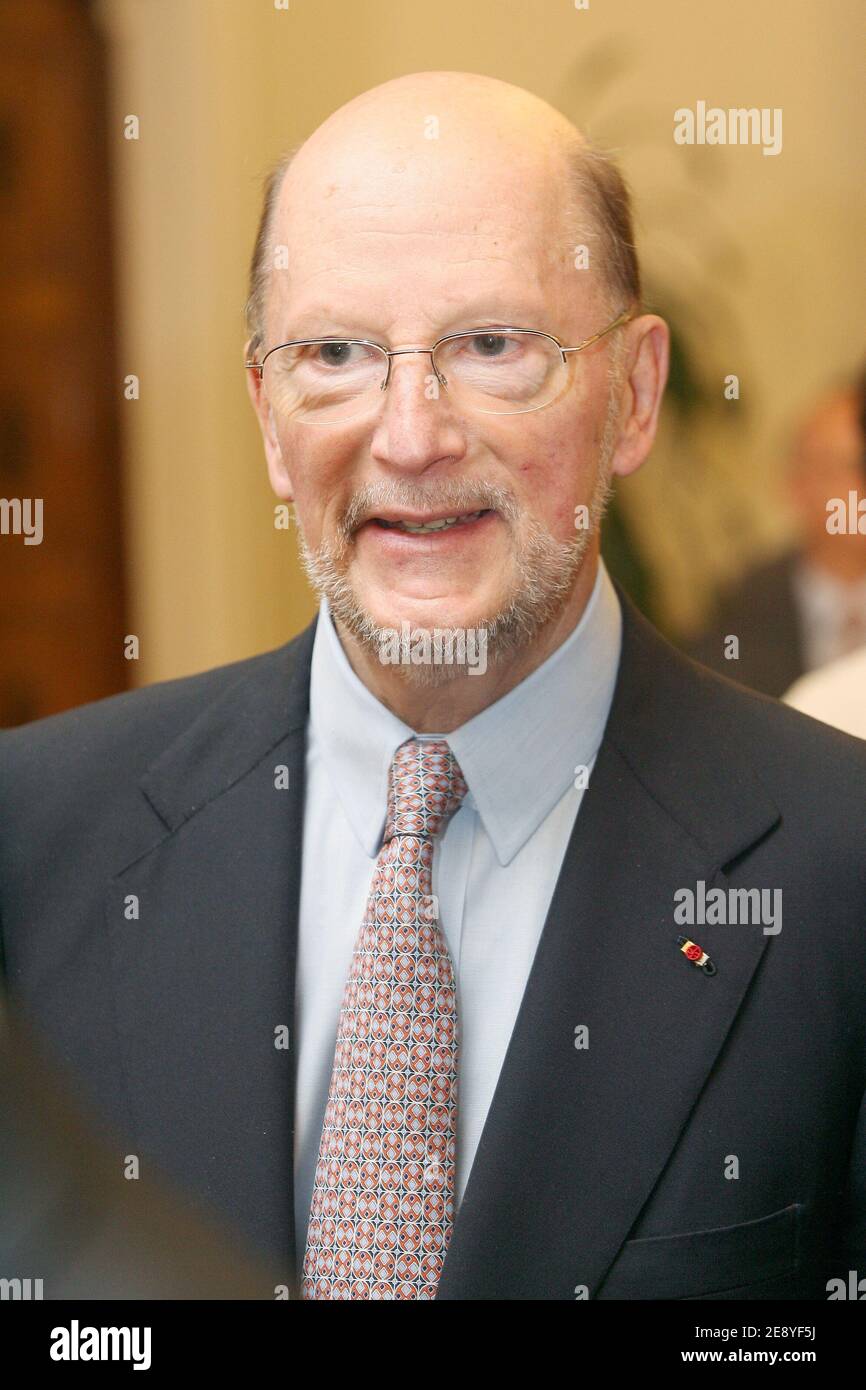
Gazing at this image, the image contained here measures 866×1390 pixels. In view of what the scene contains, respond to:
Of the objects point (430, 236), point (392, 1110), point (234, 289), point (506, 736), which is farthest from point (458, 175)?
point (234, 289)

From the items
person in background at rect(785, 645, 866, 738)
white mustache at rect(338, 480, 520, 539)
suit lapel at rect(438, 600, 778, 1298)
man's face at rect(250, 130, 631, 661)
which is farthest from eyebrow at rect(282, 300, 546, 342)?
person in background at rect(785, 645, 866, 738)

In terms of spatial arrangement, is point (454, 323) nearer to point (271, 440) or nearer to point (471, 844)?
point (271, 440)

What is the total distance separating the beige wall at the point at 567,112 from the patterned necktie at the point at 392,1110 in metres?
0.64

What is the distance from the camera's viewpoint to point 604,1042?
110 cm

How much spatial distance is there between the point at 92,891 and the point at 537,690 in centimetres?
38

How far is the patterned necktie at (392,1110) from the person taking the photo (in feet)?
3.53

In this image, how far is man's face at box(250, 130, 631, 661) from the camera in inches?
42.8

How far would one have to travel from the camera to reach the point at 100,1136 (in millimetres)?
1146

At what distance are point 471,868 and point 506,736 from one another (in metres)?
0.10

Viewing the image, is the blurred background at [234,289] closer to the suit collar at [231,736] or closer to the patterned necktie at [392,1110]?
the suit collar at [231,736]

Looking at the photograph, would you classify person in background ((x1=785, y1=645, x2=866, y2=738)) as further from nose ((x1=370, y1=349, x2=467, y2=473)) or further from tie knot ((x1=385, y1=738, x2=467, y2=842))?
nose ((x1=370, y1=349, x2=467, y2=473))

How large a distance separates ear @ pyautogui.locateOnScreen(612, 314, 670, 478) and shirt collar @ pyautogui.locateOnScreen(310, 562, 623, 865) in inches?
4.7

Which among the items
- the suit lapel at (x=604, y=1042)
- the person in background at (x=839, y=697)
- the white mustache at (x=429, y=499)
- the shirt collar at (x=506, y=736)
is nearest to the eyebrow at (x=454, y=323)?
the white mustache at (x=429, y=499)

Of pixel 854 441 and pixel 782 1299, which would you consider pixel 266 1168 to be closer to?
pixel 782 1299
